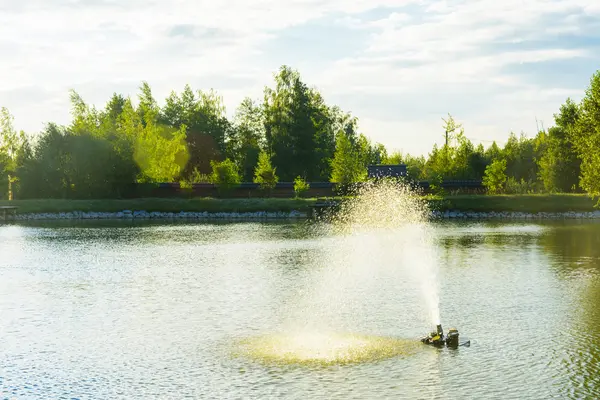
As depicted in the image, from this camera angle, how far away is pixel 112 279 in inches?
1928

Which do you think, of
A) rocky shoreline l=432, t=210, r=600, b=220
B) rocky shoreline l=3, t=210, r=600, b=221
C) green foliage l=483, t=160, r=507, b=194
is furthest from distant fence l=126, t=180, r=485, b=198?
rocky shoreline l=432, t=210, r=600, b=220

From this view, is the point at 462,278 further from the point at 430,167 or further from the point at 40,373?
the point at 430,167

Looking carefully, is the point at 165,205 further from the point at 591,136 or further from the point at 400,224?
the point at 591,136

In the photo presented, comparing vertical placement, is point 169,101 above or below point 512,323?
above

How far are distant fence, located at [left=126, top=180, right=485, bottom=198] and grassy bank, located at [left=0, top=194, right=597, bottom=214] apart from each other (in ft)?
21.5

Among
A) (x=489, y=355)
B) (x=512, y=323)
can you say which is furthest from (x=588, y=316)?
(x=489, y=355)

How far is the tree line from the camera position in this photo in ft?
447

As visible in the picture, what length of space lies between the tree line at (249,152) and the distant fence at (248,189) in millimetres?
2084

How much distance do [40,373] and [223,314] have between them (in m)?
11.4

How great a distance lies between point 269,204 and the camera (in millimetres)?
129625

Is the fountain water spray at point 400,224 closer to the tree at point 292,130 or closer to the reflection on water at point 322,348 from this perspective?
the reflection on water at point 322,348

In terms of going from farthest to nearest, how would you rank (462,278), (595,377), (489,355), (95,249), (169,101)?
(169,101) < (95,249) < (462,278) < (489,355) < (595,377)

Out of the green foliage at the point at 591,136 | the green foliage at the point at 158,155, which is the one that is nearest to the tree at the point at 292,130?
the green foliage at the point at 158,155

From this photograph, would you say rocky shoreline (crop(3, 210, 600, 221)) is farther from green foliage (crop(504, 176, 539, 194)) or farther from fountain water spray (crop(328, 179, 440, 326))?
green foliage (crop(504, 176, 539, 194))
